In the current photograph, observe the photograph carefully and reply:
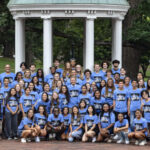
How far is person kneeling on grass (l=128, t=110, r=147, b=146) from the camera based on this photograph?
554 inches

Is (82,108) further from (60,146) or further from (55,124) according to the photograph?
(60,146)

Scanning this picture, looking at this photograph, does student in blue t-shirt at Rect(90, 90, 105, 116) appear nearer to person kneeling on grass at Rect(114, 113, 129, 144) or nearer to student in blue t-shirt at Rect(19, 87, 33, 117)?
person kneeling on grass at Rect(114, 113, 129, 144)

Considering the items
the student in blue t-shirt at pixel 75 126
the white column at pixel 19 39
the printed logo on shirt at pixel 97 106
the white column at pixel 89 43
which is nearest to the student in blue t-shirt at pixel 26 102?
the student in blue t-shirt at pixel 75 126

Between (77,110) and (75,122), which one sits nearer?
(77,110)

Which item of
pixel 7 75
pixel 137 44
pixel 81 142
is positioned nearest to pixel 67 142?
pixel 81 142

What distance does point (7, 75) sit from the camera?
16.8 meters

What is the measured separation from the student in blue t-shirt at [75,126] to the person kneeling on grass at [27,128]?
112 centimetres

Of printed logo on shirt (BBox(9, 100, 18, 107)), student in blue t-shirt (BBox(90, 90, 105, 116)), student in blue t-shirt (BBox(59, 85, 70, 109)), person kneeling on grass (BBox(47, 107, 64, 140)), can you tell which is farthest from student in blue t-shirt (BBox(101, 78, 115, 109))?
printed logo on shirt (BBox(9, 100, 18, 107))

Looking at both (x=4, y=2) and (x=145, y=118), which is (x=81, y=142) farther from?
(x=4, y=2)

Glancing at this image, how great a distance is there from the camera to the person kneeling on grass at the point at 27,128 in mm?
14461

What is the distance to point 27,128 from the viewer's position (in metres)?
14.6

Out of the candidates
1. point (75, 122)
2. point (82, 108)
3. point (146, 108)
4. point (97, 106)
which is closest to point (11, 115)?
point (75, 122)

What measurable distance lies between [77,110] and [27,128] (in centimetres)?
159

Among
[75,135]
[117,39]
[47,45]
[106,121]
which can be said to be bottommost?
[75,135]
